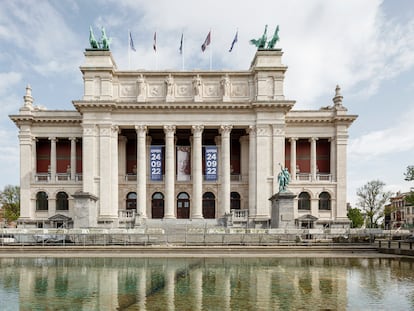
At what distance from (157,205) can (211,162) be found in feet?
33.6

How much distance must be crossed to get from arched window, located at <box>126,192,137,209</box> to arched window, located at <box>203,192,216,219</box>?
9859 mm

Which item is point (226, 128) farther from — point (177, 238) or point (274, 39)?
point (177, 238)

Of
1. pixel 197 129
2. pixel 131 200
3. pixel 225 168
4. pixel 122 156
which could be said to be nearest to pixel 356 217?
pixel 225 168

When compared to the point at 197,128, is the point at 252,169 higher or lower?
lower

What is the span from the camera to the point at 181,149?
2248 inches

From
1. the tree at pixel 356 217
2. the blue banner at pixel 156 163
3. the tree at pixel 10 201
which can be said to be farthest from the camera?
the tree at pixel 356 217

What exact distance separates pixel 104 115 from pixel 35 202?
640 inches

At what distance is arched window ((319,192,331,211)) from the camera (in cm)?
5844

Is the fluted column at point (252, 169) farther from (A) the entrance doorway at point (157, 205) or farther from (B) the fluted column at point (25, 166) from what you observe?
(B) the fluted column at point (25, 166)

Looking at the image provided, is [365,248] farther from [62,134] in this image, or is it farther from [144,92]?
[62,134]

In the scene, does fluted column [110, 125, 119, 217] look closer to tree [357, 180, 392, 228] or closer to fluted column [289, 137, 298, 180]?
fluted column [289, 137, 298, 180]

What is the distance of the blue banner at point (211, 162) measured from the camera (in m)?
55.6

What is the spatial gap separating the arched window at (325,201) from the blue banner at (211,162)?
1576 cm

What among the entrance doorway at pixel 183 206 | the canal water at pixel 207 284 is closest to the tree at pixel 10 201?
the entrance doorway at pixel 183 206
